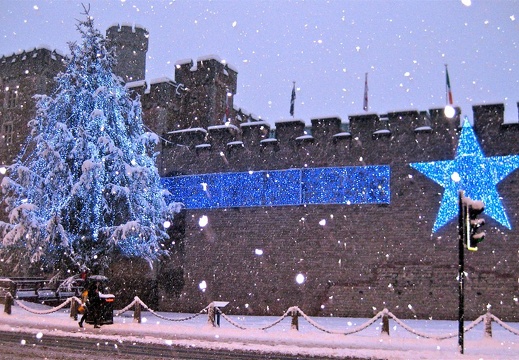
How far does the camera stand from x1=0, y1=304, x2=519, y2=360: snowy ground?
481 inches

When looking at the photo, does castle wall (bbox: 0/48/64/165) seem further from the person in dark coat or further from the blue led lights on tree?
the blue led lights on tree

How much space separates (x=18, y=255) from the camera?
25.2 m

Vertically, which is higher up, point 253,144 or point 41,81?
point 41,81

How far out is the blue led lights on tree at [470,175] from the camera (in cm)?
1834

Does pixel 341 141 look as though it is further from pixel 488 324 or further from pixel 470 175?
pixel 488 324

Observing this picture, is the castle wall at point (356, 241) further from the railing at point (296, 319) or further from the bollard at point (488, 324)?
the bollard at point (488, 324)

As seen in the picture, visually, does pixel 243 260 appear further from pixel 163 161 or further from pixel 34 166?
pixel 34 166

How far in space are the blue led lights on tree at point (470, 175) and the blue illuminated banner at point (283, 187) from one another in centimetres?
185

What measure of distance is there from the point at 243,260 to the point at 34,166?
8407 millimetres

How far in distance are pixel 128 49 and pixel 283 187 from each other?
1515cm

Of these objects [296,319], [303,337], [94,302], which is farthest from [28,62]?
[303,337]

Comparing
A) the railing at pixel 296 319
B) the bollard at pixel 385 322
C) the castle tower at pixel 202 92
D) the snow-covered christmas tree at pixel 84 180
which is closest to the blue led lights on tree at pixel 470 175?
the railing at pixel 296 319

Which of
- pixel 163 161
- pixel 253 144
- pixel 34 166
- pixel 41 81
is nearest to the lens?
pixel 34 166

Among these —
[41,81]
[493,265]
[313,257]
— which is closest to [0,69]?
[41,81]
